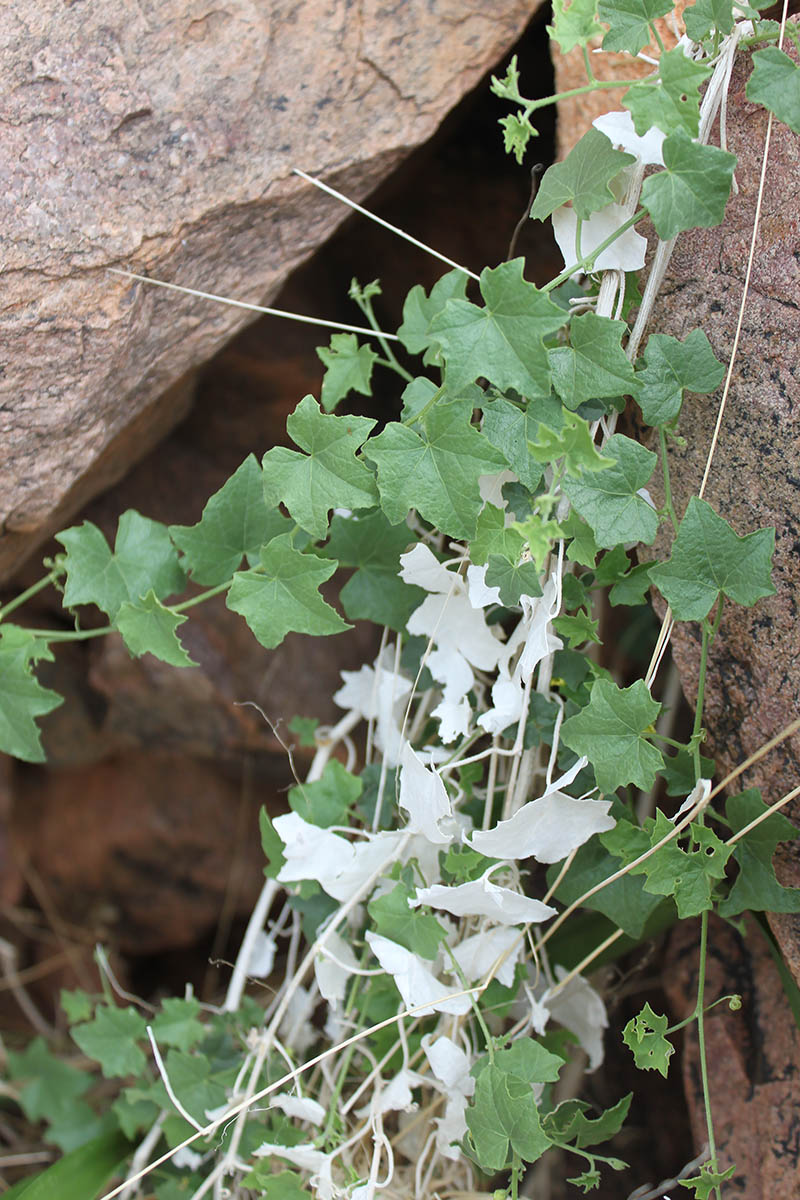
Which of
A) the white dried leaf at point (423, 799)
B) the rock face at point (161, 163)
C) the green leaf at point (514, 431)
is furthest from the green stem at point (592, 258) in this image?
the white dried leaf at point (423, 799)

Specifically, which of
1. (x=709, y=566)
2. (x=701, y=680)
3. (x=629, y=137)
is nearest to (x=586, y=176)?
(x=629, y=137)

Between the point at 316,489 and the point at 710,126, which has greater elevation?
the point at 710,126

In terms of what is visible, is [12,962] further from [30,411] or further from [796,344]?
[796,344]

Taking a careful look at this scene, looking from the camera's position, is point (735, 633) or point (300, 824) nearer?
point (735, 633)

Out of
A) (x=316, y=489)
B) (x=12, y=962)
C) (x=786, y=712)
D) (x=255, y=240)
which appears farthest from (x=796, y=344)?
(x=12, y=962)

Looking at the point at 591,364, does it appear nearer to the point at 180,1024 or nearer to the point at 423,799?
the point at 423,799

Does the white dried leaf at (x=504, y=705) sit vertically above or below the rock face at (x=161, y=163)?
below

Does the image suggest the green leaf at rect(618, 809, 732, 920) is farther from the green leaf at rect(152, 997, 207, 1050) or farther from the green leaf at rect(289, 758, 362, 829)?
the green leaf at rect(152, 997, 207, 1050)

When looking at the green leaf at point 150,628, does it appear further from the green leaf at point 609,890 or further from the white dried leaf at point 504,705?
the green leaf at point 609,890
